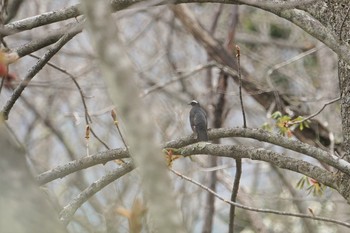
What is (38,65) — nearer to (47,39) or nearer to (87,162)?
(47,39)

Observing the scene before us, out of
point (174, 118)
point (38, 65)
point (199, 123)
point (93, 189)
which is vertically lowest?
point (93, 189)

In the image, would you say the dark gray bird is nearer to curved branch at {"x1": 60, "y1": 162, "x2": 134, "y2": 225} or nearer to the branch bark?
curved branch at {"x1": 60, "y1": 162, "x2": 134, "y2": 225}

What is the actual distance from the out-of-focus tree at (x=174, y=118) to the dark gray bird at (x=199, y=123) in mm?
97

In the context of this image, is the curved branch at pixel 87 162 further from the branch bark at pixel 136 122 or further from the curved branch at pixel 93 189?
the branch bark at pixel 136 122

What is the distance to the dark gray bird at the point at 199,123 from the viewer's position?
3.73 metres

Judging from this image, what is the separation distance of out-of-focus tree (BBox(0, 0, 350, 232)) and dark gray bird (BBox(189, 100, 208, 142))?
10 centimetres

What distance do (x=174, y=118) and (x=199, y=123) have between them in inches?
177

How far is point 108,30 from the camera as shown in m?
1.48

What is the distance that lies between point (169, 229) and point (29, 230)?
380 mm

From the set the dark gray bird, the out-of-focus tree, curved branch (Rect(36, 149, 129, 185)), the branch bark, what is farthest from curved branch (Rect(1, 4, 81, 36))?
the branch bark

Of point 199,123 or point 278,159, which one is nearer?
point 278,159

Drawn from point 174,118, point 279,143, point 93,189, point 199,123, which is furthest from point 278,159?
point 174,118

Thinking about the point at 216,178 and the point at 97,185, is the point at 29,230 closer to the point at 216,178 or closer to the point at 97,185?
the point at 97,185

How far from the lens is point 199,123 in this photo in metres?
4.75
